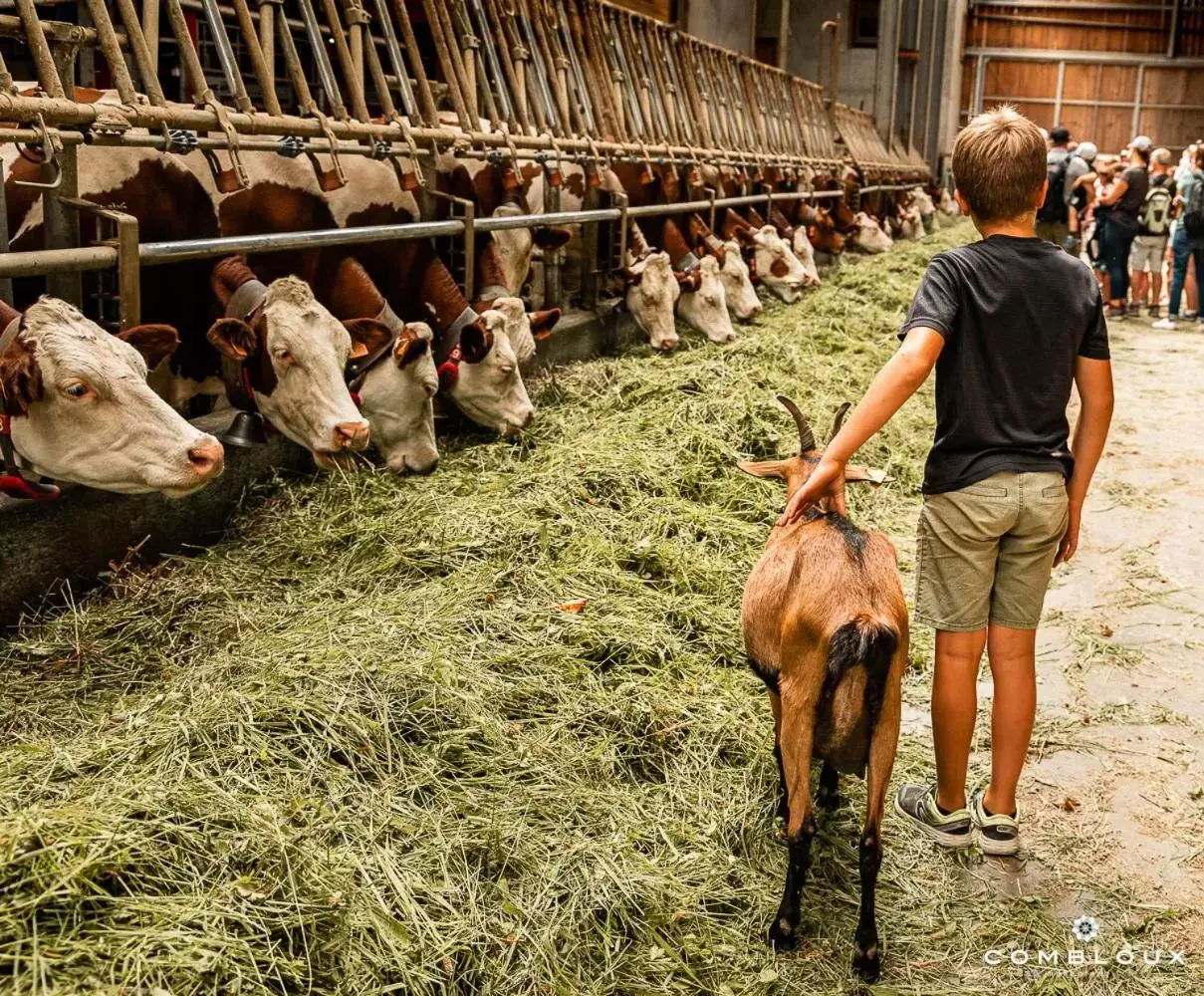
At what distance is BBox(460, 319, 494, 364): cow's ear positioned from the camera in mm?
6039

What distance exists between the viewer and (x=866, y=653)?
2566mm

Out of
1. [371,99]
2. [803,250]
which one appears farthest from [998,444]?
[803,250]

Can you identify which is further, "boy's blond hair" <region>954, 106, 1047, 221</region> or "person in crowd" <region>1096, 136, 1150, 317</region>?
"person in crowd" <region>1096, 136, 1150, 317</region>

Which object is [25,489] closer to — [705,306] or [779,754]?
[779,754]

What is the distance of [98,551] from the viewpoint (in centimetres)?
430

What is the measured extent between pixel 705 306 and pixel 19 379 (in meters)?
6.50

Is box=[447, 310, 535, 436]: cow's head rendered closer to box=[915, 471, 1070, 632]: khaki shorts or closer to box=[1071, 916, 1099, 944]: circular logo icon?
box=[915, 471, 1070, 632]: khaki shorts

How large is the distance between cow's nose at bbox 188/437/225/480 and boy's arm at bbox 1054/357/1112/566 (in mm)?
2562

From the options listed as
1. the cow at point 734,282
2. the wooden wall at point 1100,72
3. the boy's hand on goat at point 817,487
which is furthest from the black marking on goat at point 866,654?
the wooden wall at point 1100,72

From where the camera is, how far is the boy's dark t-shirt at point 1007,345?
117 inches

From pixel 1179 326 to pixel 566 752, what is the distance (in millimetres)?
13256

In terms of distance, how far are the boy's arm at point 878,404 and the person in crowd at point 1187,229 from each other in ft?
39.9

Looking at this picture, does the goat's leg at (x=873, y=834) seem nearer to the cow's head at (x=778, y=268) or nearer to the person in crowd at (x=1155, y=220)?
the cow's head at (x=778, y=268)

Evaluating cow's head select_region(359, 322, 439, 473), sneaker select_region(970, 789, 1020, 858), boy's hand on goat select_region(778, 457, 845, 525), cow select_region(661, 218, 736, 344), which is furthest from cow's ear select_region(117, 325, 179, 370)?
cow select_region(661, 218, 736, 344)
